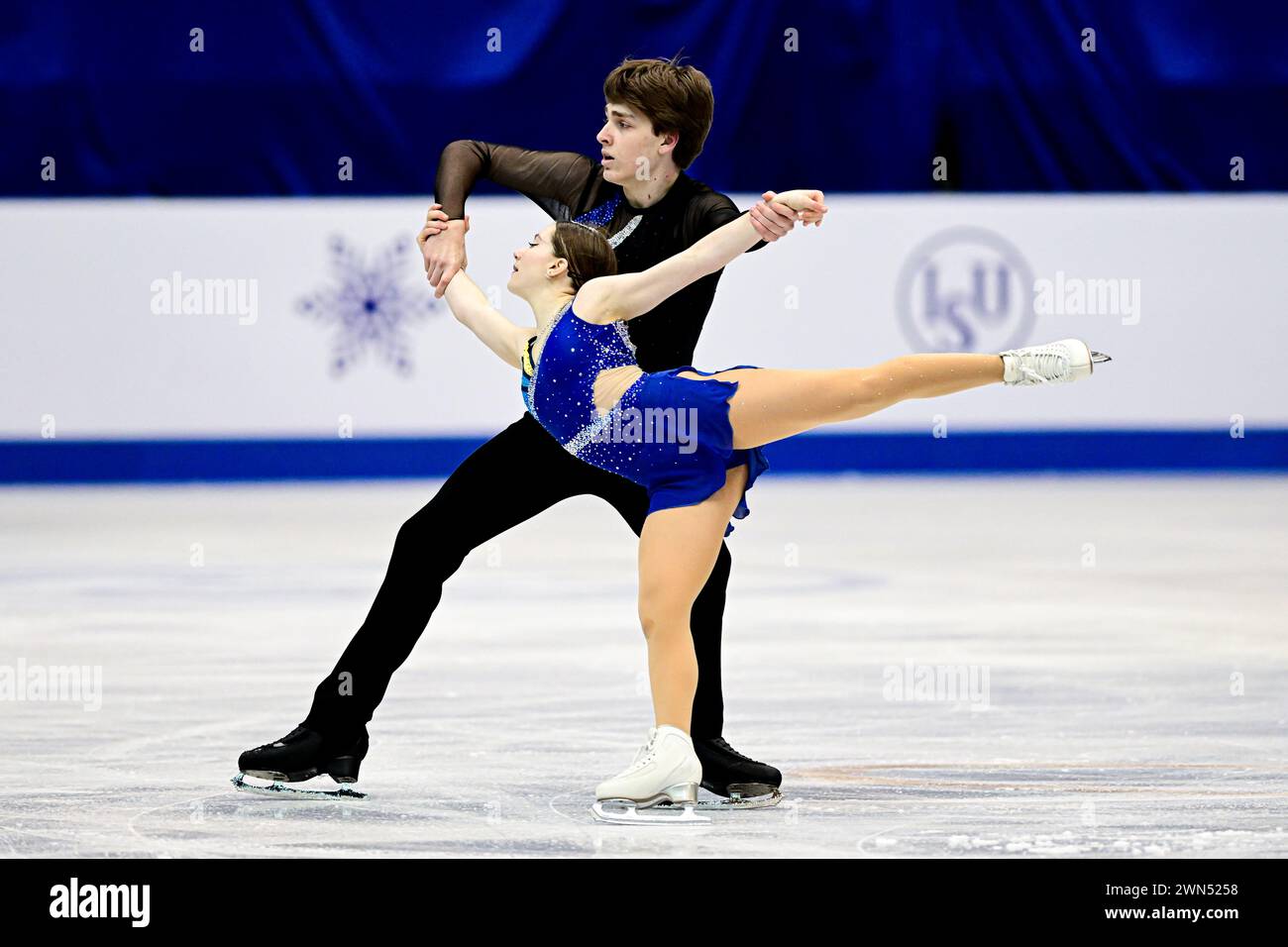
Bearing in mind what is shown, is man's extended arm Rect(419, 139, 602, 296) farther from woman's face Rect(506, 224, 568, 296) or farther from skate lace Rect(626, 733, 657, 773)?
skate lace Rect(626, 733, 657, 773)

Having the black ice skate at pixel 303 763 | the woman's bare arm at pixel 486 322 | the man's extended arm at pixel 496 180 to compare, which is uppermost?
the man's extended arm at pixel 496 180

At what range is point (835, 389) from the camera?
3.01 m

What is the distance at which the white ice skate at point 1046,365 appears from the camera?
9.87 feet

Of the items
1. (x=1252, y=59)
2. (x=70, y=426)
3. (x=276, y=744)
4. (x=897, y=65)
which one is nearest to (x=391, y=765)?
(x=276, y=744)

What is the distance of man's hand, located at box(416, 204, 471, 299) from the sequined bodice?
0.90ft

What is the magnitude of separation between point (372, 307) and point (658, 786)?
632cm

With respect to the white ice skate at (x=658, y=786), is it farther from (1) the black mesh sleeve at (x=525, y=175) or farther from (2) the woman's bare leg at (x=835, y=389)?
(1) the black mesh sleeve at (x=525, y=175)

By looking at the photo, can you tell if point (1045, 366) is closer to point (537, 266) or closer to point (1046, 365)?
point (1046, 365)

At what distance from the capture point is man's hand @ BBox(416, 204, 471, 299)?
3.35 meters

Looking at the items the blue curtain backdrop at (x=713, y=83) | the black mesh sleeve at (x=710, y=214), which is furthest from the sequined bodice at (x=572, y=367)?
the blue curtain backdrop at (x=713, y=83)

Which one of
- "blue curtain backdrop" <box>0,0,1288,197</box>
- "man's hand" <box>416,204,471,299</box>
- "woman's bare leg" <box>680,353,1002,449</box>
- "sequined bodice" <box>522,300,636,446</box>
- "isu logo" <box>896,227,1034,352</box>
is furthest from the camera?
"blue curtain backdrop" <box>0,0,1288,197</box>

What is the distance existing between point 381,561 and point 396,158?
13.2 feet

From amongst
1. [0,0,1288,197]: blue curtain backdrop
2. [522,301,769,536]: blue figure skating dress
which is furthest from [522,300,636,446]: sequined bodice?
[0,0,1288,197]: blue curtain backdrop

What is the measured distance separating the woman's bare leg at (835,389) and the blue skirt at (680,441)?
30 mm
